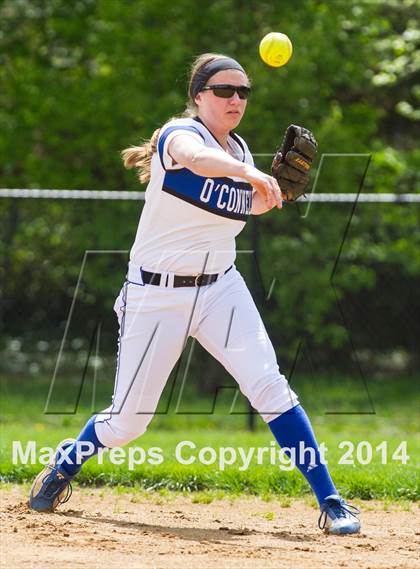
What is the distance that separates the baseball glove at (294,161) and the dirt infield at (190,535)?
175cm

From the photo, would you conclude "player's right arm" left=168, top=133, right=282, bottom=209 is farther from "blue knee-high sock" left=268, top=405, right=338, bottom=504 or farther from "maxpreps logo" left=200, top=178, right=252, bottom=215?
"blue knee-high sock" left=268, top=405, right=338, bottom=504

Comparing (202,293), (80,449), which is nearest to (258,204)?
(202,293)

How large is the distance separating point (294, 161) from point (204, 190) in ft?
1.81

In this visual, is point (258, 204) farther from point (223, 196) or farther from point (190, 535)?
point (190, 535)

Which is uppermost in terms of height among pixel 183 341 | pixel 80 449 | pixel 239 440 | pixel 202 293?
pixel 202 293

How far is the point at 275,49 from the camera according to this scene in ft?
18.5

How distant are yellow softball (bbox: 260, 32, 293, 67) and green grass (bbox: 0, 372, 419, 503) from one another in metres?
2.61

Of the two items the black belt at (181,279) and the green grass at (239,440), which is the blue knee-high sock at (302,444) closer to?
the black belt at (181,279)

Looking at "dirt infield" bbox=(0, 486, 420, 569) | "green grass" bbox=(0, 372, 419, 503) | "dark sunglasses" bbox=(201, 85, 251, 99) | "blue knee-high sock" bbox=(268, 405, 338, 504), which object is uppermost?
"dark sunglasses" bbox=(201, 85, 251, 99)

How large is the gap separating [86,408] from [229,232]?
5.41 metres

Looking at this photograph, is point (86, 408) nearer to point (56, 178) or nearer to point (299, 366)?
point (299, 366)

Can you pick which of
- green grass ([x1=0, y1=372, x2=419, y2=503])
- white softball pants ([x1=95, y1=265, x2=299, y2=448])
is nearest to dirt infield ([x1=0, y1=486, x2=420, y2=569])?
green grass ([x1=0, y1=372, x2=419, y2=503])

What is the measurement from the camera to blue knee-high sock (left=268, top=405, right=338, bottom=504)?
5078 millimetres

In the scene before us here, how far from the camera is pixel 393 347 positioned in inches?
436
